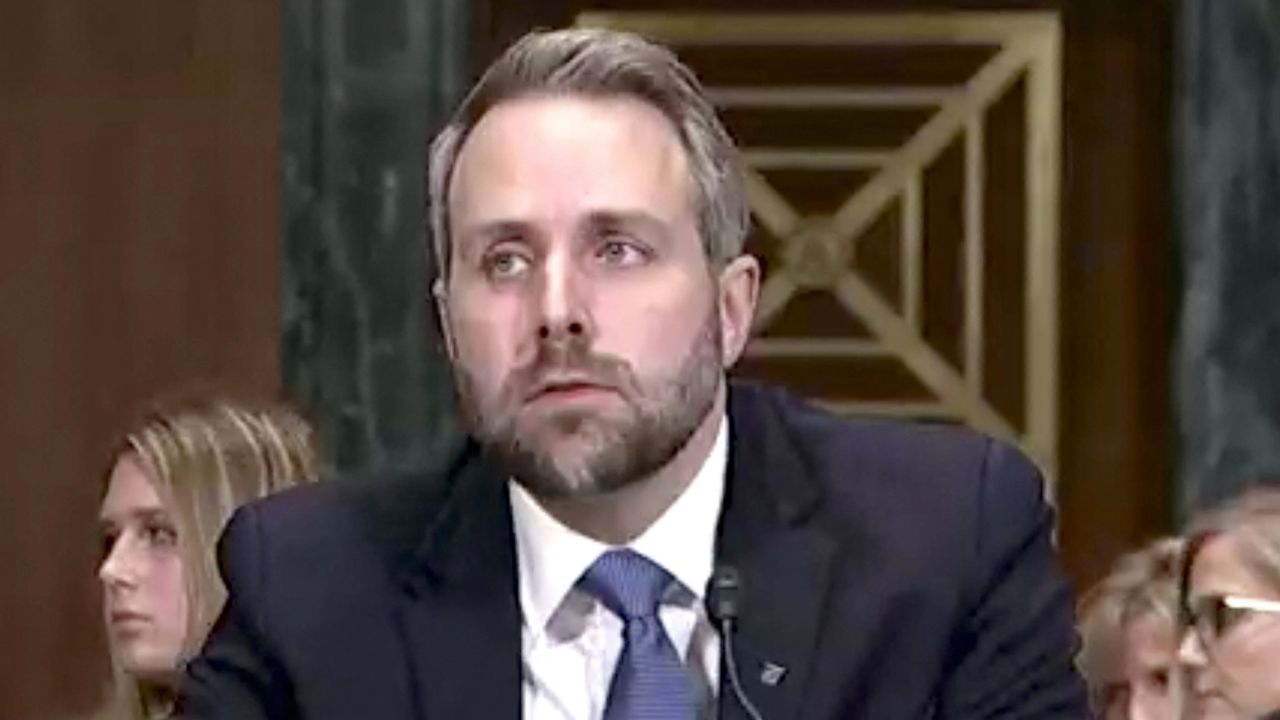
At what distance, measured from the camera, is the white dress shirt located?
6.70 ft

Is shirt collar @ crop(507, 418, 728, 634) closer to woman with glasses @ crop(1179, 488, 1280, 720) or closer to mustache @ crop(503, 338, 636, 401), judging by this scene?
mustache @ crop(503, 338, 636, 401)

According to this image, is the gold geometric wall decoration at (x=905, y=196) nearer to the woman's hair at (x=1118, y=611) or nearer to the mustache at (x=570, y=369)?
the woman's hair at (x=1118, y=611)

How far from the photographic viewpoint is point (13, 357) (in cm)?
460

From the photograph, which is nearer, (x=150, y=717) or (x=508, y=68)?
(x=508, y=68)

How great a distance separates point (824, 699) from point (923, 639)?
0.29 feet

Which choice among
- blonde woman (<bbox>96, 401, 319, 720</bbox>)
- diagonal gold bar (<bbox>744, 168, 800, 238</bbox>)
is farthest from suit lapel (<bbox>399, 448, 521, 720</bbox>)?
diagonal gold bar (<bbox>744, 168, 800, 238</bbox>)

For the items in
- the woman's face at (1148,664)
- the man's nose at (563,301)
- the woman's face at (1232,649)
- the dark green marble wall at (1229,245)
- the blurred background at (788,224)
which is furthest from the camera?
the blurred background at (788,224)

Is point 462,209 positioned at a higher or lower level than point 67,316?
higher

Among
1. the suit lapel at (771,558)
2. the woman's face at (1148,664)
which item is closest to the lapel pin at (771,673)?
the suit lapel at (771,558)

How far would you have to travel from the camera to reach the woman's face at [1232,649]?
279 cm

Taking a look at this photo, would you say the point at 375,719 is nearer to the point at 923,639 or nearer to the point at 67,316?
the point at 923,639

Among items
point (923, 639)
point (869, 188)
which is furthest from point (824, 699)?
point (869, 188)

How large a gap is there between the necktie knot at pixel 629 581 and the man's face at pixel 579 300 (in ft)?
0.28

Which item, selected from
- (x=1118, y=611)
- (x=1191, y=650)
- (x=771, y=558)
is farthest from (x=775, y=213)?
(x=771, y=558)
